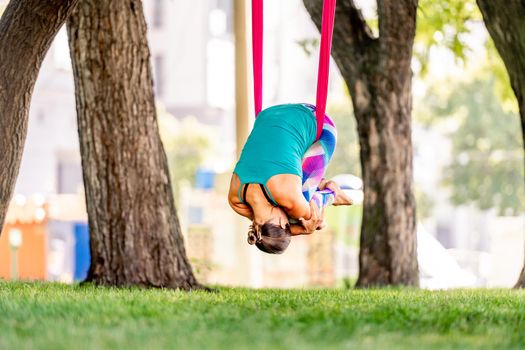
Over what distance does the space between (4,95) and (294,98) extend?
55759mm

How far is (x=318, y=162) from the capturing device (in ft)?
23.5

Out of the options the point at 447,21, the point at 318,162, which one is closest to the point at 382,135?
the point at 447,21

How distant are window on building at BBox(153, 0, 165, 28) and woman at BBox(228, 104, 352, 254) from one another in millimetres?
54544

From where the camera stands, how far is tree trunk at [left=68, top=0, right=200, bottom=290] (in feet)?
31.2

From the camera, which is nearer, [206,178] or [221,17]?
[206,178]

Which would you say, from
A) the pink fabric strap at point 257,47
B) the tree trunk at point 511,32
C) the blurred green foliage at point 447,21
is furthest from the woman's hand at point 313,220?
the blurred green foliage at point 447,21

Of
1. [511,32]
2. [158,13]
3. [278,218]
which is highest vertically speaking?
[158,13]

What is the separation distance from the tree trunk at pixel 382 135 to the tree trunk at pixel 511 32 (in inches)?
77.7

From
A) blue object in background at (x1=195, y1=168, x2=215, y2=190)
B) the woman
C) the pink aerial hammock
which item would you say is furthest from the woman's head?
blue object in background at (x1=195, y1=168, x2=215, y2=190)

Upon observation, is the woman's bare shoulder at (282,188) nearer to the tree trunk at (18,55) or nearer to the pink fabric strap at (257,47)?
the pink fabric strap at (257,47)

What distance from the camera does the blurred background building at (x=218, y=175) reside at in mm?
21312

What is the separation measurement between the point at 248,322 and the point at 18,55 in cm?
360

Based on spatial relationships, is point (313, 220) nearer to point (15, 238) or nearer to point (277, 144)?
point (277, 144)

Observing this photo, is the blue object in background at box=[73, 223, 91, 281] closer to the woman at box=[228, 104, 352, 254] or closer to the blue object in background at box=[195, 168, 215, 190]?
the blue object in background at box=[195, 168, 215, 190]
